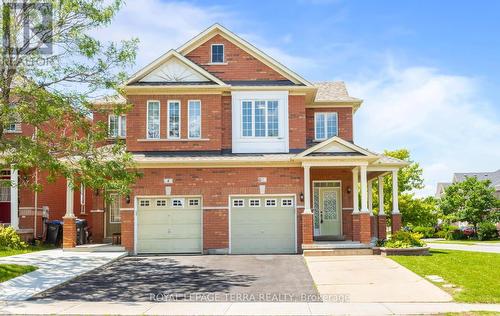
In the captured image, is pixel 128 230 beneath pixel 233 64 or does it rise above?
beneath

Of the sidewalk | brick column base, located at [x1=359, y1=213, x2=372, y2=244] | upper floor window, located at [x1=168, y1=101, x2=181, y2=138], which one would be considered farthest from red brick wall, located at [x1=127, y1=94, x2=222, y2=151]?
the sidewalk

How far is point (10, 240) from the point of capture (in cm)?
2378

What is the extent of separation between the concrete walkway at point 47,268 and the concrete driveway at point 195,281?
36 centimetres

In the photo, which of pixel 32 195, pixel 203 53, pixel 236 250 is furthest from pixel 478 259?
pixel 32 195

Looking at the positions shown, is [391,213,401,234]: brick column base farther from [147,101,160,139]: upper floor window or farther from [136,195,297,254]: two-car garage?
[147,101,160,139]: upper floor window

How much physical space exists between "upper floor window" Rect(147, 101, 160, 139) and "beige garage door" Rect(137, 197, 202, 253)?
2731 mm

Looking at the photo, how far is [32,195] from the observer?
1062 inches

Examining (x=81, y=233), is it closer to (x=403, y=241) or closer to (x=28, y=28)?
(x=28, y=28)

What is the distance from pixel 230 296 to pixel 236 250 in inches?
344

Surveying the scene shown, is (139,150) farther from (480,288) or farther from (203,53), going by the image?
(480,288)

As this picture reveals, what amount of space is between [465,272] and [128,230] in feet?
41.5

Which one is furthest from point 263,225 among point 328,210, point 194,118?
point 194,118

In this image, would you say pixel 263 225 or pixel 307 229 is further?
pixel 263 225

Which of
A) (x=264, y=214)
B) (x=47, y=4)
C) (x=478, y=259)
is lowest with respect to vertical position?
(x=478, y=259)
